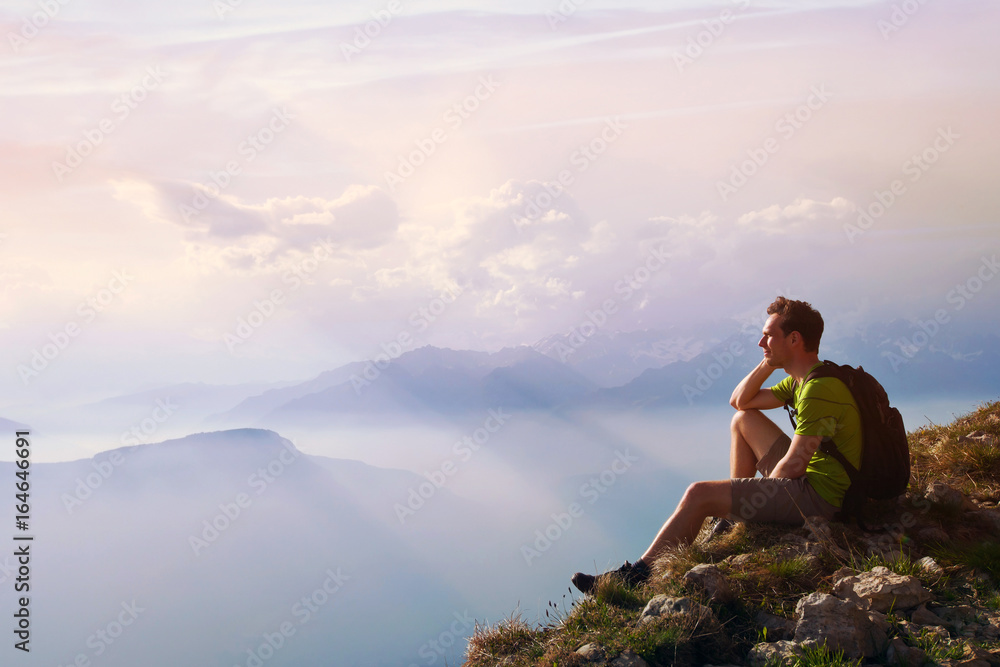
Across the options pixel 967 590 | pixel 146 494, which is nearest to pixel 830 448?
pixel 967 590

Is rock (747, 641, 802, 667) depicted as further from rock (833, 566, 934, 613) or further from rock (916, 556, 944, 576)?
rock (916, 556, 944, 576)

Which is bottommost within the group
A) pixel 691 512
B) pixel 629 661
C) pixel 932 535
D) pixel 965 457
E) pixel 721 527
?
pixel 629 661

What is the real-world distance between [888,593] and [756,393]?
2.24 meters

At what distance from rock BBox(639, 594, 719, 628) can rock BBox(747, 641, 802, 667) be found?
1.12 ft

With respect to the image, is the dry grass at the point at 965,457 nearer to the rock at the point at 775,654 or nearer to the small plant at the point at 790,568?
the small plant at the point at 790,568

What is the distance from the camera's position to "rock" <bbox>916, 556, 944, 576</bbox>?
6.18 meters

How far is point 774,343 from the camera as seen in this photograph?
272 inches

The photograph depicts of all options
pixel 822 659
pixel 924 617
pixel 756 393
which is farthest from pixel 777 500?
pixel 822 659

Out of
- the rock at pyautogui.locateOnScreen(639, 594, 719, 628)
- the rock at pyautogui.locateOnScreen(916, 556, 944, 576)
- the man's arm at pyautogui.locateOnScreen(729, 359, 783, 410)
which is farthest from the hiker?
the rock at pyautogui.locateOnScreen(916, 556, 944, 576)

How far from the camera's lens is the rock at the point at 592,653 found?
5477 millimetres

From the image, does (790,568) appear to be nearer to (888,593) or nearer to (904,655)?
(888,593)

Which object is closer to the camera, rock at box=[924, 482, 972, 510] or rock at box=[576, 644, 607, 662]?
rock at box=[576, 644, 607, 662]

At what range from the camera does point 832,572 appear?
6418 millimetres

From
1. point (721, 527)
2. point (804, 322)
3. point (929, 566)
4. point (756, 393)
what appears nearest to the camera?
point (929, 566)
